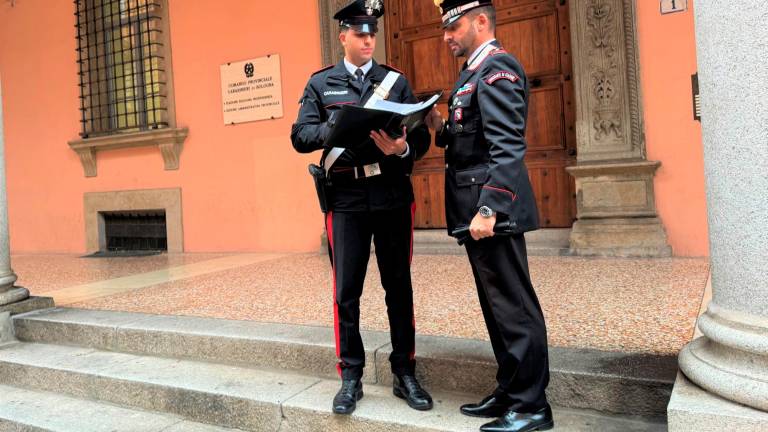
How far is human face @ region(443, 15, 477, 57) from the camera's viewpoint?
2195 millimetres

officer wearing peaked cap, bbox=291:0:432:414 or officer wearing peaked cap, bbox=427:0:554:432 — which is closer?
officer wearing peaked cap, bbox=427:0:554:432

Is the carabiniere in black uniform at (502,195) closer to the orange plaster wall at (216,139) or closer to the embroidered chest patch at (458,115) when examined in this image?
the embroidered chest patch at (458,115)

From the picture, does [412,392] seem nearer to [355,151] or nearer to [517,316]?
[517,316]

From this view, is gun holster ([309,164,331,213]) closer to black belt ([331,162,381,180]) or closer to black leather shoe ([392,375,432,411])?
black belt ([331,162,381,180])

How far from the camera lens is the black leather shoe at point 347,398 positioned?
253 cm

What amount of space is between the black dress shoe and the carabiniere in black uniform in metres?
0.02

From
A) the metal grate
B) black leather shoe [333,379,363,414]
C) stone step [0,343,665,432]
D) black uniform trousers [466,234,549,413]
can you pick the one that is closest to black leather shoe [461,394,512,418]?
stone step [0,343,665,432]

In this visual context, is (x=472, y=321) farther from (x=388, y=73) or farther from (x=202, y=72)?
(x=202, y=72)

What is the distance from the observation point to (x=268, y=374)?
10.2ft

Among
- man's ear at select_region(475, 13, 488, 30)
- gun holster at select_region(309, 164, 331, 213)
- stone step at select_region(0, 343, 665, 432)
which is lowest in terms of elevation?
stone step at select_region(0, 343, 665, 432)

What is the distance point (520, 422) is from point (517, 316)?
36 centimetres

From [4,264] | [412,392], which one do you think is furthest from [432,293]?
[4,264]

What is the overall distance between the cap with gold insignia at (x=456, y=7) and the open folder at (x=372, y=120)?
0.28m

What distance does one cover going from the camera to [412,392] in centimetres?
255
